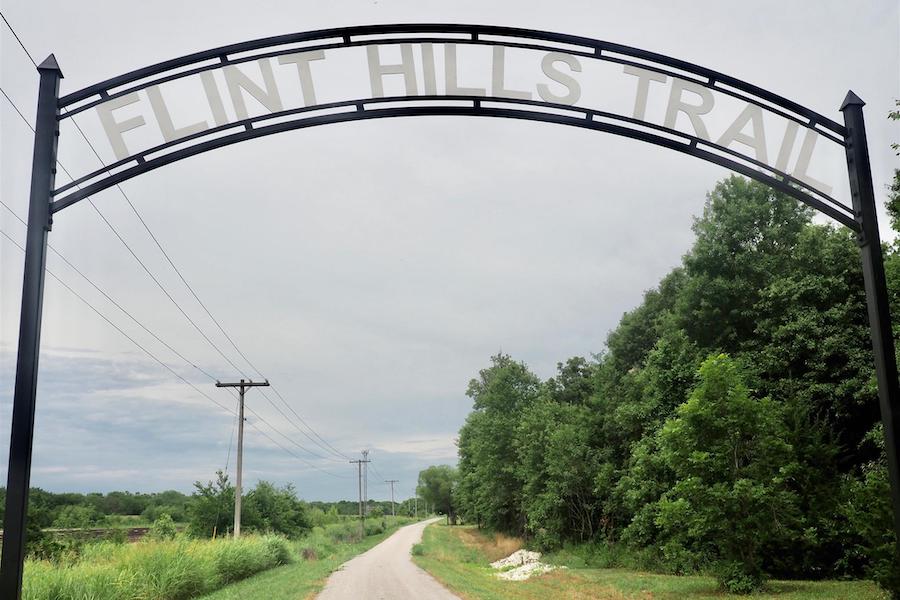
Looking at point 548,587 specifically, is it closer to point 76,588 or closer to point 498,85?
point 76,588

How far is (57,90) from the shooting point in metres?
5.64

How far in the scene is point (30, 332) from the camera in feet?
16.6

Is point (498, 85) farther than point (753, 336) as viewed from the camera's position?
No

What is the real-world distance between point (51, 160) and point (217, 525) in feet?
109

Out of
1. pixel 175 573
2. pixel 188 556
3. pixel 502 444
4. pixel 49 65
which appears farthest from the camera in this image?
pixel 502 444

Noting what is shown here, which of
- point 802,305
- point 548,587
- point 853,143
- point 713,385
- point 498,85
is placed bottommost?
point 548,587

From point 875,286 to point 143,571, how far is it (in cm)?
1554

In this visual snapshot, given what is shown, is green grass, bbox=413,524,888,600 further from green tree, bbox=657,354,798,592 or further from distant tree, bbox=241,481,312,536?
distant tree, bbox=241,481,312,536

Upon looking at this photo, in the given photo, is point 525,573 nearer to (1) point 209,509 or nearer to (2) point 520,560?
(2) point 520,560

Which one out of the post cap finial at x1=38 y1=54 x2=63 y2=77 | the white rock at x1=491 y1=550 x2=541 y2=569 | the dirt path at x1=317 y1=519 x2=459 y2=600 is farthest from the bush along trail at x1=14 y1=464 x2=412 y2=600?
the post cap finial at x1=38 y1=54 x2=63 y2=77

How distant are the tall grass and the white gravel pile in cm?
944

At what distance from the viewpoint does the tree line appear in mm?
17562

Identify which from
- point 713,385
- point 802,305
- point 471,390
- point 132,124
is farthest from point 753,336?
point 471,390

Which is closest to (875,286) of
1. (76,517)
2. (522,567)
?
(522,567)
